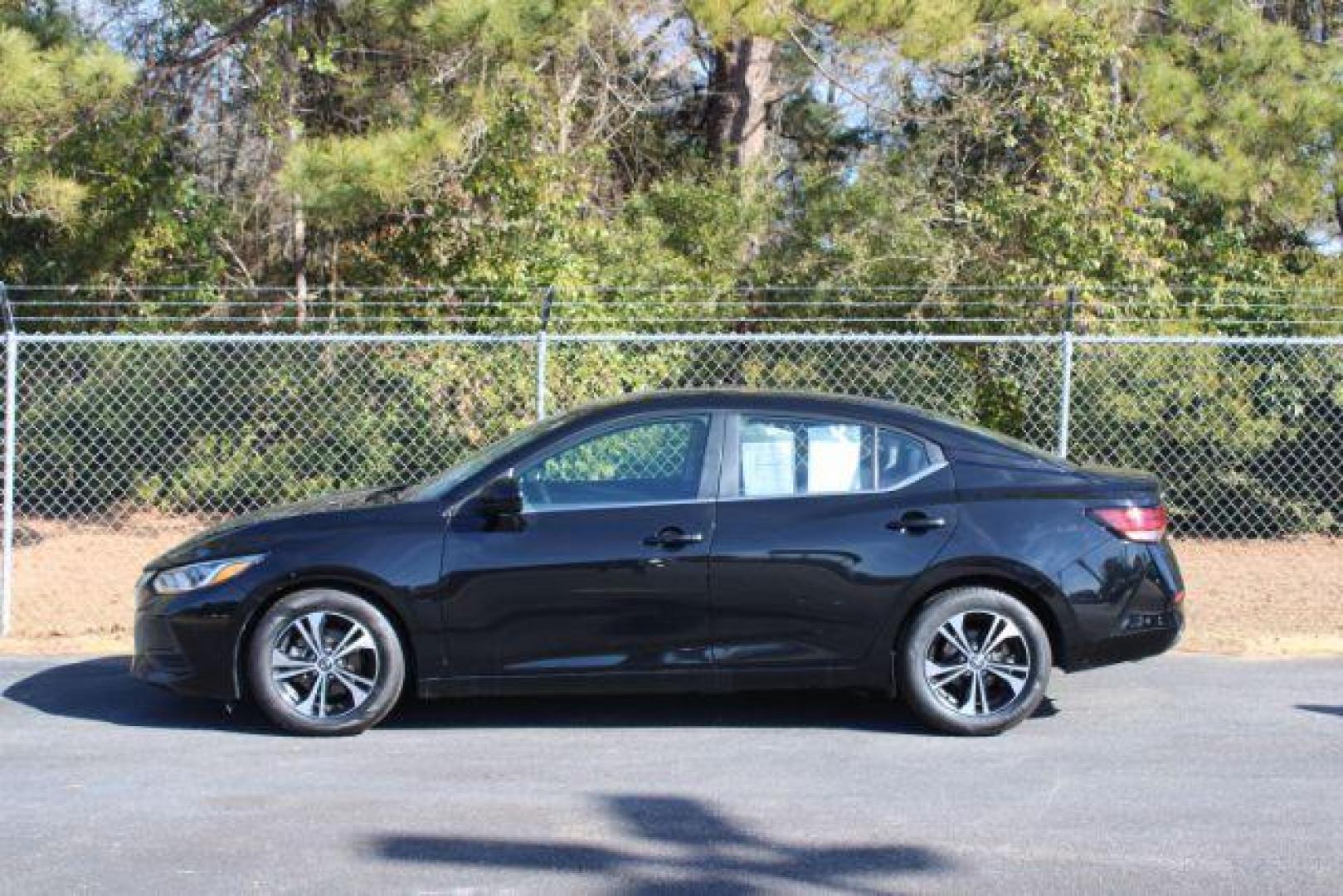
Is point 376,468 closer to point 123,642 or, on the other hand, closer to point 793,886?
point 123,642

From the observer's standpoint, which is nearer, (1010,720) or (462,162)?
(1010,720)

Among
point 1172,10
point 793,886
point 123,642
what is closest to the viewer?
point 793,886

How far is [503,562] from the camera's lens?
6.82 m

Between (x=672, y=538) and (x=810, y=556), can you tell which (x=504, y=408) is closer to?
(x=672, y=538)

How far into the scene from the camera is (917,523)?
6926mm

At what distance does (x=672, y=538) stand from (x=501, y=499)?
2.52ft

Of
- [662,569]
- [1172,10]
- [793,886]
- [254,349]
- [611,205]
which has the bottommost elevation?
[793,886]

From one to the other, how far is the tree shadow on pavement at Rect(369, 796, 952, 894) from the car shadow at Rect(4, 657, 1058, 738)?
1612mm

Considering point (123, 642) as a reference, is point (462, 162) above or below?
above

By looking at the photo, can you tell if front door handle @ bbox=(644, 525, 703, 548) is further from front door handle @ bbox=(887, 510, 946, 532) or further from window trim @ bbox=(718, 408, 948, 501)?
front door handle @ bbox=(887, 510, 946, 532)

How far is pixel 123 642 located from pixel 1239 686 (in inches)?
244

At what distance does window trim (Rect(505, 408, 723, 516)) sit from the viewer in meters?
6.95

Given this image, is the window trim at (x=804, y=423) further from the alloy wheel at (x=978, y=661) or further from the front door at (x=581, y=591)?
the alloy wheel at (x=978, y=661)

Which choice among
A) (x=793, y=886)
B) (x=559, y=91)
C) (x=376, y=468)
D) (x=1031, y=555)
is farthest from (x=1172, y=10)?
(x=793, y=886)
